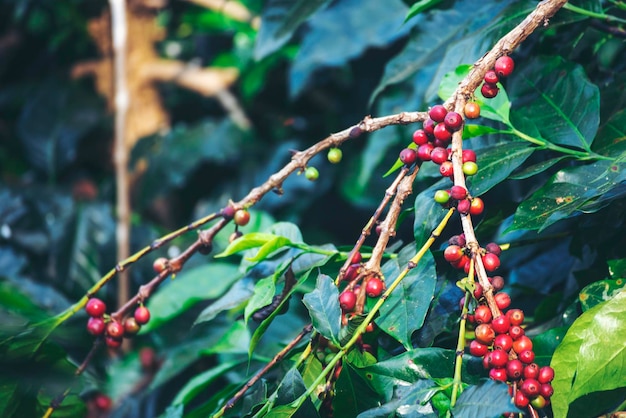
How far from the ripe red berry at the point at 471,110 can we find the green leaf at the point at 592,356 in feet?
0.56

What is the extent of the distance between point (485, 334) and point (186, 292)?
57cm

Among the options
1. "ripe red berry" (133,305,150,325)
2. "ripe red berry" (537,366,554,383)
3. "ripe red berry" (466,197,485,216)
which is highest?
"ripe red berry" (466,197,485,216)

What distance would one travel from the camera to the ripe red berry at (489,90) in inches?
19.7

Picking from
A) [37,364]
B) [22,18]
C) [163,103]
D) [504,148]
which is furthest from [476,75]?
[22,18]

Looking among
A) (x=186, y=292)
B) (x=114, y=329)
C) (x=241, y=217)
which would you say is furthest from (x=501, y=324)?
(x=186, y=292)

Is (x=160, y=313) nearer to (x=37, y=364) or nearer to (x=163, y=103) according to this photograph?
(x=37, y=364)

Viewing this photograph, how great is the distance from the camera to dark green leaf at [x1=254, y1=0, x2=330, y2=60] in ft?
2.77

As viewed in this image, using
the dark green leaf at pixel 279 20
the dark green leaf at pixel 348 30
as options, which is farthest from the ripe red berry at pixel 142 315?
the dark green leaf at pixel 348 30

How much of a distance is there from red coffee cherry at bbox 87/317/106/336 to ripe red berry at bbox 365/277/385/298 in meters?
0.28

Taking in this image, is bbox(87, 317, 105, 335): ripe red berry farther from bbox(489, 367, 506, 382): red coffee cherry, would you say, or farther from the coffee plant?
bbox(489, 367, 506, 382): red coffee cherry

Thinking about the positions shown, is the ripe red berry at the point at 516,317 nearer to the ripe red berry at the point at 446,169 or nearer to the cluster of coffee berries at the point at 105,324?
the ripe red berry at the point at 446,169

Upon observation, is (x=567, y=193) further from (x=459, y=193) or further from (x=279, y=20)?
(x=279, y=20)

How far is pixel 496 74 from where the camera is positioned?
19.7 inches

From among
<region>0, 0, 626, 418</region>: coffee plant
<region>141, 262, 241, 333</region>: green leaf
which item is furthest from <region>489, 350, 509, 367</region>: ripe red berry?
<region>141, 262, 241, 333</region>: green leaf
